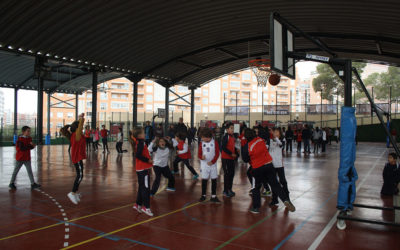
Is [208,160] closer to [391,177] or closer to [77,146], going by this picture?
[77,146]

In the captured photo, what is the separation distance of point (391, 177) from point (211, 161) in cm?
489

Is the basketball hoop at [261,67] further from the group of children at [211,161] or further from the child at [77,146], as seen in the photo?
the child at [77,146]

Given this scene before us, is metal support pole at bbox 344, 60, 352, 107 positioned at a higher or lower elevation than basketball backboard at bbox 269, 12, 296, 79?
lower

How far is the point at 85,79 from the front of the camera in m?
34.4

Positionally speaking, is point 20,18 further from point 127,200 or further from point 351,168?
point 351,168

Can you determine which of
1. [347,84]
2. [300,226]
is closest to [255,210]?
[300,226]

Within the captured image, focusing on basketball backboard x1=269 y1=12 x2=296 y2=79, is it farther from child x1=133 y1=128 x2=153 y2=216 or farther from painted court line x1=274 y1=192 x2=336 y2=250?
child x1=133 y1=128 x2=153 y2=216

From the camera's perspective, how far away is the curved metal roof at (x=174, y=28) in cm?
1471

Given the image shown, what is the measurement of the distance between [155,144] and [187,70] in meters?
21.4

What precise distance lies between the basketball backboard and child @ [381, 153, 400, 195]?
3.55 m

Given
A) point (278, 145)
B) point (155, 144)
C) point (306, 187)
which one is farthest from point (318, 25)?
point (155, 144)

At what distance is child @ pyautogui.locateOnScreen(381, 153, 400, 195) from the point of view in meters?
8.41

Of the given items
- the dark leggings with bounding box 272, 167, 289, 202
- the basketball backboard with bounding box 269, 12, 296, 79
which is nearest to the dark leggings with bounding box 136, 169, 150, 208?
the dark leggings with bounding box 272, 167, 289, 202

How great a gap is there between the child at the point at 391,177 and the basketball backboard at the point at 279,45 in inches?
140
